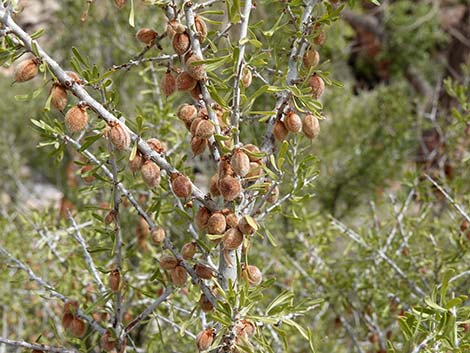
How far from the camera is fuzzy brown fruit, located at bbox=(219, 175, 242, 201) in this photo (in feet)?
2.41

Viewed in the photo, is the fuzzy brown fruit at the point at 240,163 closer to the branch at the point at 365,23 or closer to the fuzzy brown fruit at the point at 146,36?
the fuzzy brown fruit at the point at 146,36

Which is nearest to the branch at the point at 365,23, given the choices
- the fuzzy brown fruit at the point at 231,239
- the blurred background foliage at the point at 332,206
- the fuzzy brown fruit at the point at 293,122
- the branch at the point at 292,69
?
the blurred background foliage at the point at 332,206

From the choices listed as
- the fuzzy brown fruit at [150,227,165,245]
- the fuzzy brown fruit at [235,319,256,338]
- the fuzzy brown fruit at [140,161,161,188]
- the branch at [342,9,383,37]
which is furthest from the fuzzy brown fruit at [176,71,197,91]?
the branch at [342,9,383,37]

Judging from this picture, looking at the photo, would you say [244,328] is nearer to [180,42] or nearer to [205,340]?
[205,340]

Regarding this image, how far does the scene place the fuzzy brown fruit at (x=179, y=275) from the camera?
32.1 inches

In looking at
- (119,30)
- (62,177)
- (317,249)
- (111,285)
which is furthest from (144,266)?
(62,177)

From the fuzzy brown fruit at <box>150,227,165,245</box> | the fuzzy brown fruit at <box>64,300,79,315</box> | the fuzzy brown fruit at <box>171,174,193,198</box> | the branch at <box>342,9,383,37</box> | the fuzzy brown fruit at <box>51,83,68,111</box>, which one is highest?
the fuzzy brown fruit at <box>51,83,68,111</box>

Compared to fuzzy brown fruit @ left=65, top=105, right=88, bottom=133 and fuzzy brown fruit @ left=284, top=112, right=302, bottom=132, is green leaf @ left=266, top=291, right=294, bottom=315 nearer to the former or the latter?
fuzzy brown fruit @ left=284, top=112, right=302, bottom=132

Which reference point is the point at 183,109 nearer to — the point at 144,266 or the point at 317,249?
the point at 144,266

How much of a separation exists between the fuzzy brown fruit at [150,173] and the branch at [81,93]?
0.02 m

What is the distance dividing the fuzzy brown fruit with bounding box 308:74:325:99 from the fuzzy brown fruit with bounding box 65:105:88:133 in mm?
320

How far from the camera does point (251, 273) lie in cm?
79

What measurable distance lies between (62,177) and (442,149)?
8.86 ft

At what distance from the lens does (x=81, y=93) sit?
0.74m
